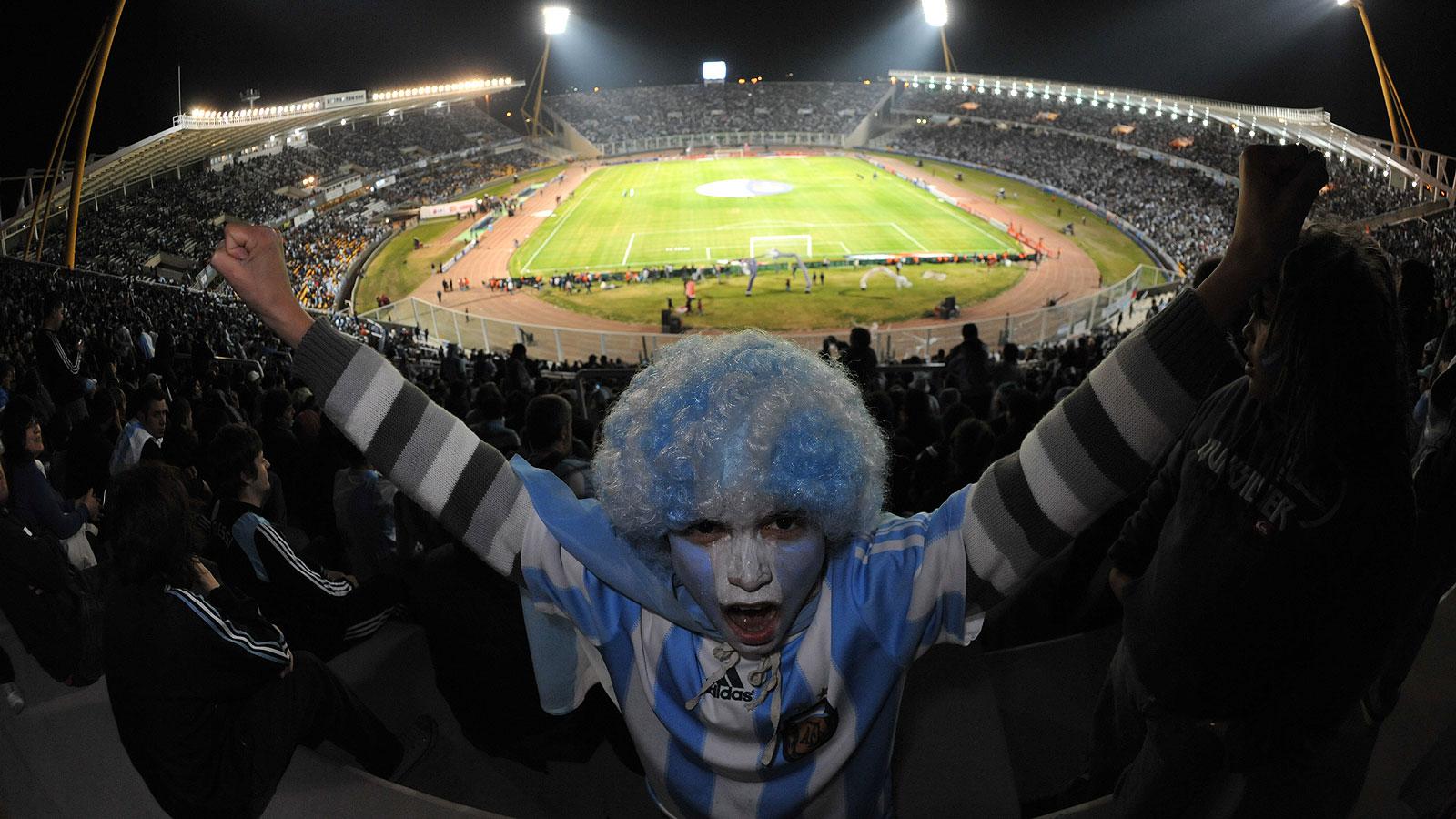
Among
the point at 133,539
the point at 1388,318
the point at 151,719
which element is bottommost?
the point at 151,719

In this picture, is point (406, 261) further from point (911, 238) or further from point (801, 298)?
point (911, 238)

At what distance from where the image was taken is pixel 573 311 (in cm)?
2891

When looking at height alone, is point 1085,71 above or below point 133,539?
above

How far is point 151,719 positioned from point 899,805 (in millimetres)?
2009

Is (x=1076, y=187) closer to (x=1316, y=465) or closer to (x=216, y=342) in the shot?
(x=216, y=342)

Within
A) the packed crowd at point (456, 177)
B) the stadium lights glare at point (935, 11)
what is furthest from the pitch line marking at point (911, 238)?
the stadium lights glare at point (935, 11)

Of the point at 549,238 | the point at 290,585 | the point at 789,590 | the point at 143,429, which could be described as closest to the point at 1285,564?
the point at 789,590

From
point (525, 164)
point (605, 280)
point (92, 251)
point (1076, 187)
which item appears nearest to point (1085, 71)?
point (1076, 187)

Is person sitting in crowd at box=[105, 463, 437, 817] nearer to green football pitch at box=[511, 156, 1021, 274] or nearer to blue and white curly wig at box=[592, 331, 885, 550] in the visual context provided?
blue and white curly wig at box=[592, 331, 885, 550]

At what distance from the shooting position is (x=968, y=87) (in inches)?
2869

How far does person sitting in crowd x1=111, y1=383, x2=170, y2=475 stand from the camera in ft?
17.7

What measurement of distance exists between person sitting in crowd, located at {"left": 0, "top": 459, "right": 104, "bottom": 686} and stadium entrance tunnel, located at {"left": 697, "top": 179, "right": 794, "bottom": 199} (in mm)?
47193

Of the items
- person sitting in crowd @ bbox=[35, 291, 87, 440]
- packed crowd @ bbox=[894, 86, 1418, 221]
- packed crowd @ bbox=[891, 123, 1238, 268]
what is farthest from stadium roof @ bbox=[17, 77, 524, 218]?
packed crowd @ bbox=[894, 86, 1418, 221]

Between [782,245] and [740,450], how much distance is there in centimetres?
3579
